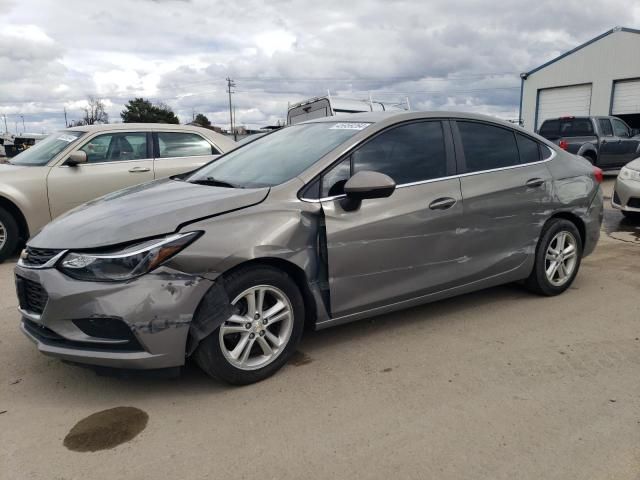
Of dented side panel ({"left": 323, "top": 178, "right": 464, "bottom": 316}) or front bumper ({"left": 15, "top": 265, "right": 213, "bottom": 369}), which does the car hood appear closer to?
front bumper ({"left": 15, "top": 265, "right": 213, "bottom": 369})

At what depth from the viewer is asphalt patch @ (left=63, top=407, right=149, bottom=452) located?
2.62 m

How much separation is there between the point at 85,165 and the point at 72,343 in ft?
14.6

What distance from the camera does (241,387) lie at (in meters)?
3.15

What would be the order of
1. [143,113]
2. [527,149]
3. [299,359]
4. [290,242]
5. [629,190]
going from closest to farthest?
[290,242] < [299,359] < [527,149] < [629,190] < [143,113]

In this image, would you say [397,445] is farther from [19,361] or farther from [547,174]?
[547,174]

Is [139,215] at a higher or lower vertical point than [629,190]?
higher

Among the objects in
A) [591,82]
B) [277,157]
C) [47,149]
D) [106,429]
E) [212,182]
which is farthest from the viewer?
[591,82]

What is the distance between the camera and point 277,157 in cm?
386

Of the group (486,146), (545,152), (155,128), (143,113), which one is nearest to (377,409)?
(486,146)

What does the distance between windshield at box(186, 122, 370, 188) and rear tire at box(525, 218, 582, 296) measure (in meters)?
1.97

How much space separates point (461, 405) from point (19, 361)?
2817 millimetres

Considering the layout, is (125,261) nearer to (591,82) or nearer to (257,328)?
(257,328)

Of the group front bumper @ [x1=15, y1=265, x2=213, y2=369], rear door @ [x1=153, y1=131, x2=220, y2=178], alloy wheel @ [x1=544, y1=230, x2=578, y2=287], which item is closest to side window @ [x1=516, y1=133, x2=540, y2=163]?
alloy wheel @ [x1=544, y1=230, x2=578, y2=287]

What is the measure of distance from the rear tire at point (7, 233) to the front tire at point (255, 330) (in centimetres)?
446
